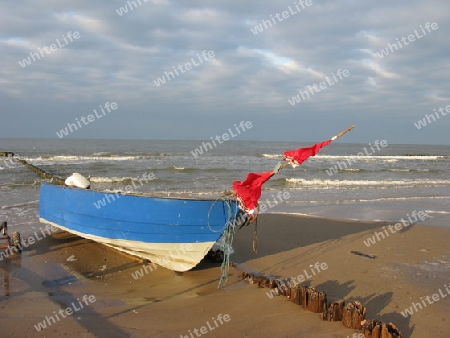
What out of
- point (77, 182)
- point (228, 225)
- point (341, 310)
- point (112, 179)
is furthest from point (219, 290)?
point (112, 179)

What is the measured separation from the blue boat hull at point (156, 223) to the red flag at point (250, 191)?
0.15 m

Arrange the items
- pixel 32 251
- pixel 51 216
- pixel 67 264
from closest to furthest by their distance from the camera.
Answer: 1. pixel 67 264
2. pixel 32 251
3. pixel 51 216

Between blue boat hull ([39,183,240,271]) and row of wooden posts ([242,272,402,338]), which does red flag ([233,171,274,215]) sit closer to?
blue boat hull ([39,183,240,271])

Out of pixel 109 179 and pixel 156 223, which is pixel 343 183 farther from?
pixel 156 223

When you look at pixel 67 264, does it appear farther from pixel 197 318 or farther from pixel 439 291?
pixel 439 291

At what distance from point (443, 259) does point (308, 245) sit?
2761mm

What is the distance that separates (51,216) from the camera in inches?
371

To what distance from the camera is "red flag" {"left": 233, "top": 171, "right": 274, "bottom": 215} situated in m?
6.56

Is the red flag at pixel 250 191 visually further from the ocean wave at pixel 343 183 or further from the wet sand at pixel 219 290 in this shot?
the ocean wave at pixel 343 183

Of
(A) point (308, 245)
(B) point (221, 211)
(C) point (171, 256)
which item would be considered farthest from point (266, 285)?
(A) point (308, 245)

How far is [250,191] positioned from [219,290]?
66.7 inches

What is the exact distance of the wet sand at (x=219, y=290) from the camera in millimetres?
5086

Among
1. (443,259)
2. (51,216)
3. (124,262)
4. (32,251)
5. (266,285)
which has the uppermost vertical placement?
(51,216)

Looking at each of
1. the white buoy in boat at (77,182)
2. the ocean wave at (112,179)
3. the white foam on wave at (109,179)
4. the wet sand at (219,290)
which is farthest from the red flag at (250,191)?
the white foam on wave at (109,179)
